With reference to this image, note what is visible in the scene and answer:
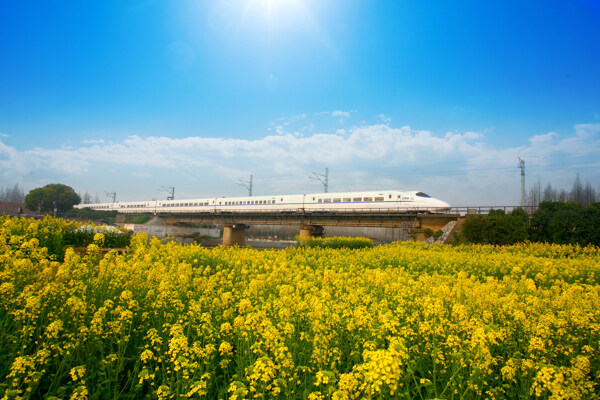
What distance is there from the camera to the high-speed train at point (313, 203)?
36031mm

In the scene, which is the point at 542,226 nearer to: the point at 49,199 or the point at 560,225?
the point at 560,225

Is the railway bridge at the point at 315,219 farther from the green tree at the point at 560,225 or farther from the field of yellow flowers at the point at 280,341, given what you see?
the field of yellow flowers at the point at 280,341

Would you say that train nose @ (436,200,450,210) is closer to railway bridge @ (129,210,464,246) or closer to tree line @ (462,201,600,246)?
railway bridge @ (129,210,464,246)

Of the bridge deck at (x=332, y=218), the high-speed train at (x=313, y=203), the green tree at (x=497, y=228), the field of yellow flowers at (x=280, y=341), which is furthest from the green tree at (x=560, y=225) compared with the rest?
the field of yellow flowers at (x=280, y=341)

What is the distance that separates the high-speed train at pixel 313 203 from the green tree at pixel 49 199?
34.3 meters

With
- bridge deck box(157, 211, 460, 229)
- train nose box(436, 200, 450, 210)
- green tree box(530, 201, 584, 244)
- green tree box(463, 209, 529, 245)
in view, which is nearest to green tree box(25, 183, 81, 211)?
bridge deck box(157, 211, 460, 229)

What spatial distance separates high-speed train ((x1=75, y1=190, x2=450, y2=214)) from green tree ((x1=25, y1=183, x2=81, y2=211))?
34.3 meters

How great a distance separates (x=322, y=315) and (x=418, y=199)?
34.1 meters

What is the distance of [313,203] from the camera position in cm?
4456

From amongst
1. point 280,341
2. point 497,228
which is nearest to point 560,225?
point 497,228

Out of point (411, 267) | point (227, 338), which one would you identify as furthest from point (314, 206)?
point (227, 338)

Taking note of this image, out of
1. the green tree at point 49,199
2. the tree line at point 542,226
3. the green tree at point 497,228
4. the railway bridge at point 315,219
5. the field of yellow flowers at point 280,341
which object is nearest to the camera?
the field of yellow flowers at point 280,341

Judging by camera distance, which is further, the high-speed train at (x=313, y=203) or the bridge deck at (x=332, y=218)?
the high-speed train at (x=313, y=203)

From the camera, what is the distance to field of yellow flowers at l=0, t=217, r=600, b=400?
301 centimetres
